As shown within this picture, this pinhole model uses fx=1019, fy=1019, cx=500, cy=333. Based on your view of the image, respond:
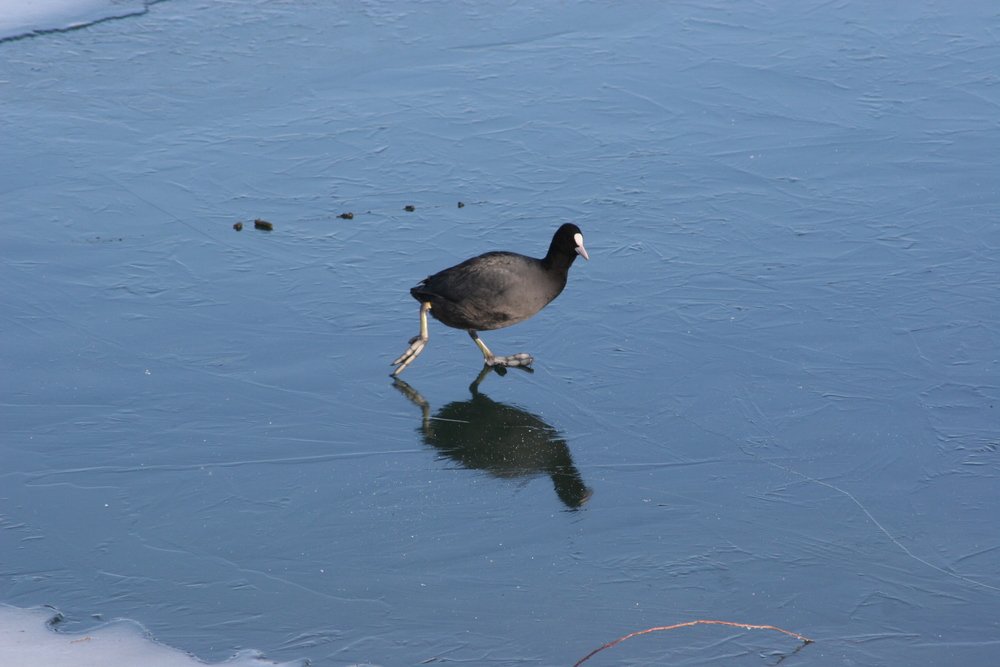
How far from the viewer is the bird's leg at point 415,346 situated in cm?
481

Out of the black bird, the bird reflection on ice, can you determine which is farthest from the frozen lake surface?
the black bird

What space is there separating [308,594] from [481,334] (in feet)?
7.61

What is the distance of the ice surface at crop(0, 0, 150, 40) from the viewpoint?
9.18 m

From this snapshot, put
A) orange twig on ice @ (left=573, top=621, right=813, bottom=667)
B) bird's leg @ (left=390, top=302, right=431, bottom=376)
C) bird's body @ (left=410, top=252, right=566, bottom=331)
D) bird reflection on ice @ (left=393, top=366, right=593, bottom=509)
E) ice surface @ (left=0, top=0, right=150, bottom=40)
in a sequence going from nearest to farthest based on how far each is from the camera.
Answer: orange twig on ice @ (left=573, top=621, right=813, bottom=667) < bird reflection on ice @ (left=393, top=366, right=593, bottom=509) < bird's body @ (left=410, top=252, right=566, bottom=331) < bird's leg @ (left=390, top=302, right=431, bottom=376) < ice surface @ (left=0, top=0, right=150, bottom=40)

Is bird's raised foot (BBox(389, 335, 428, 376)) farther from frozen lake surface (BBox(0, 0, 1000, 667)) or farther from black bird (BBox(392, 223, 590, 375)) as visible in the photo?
frozen lake surface (BBox(0, 0, 1000, 667))

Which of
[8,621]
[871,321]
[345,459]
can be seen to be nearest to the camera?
[8,621]

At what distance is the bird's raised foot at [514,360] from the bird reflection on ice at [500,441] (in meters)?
0.25

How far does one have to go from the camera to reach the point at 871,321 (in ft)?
16.5

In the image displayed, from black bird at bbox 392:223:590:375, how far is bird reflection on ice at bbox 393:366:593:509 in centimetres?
34

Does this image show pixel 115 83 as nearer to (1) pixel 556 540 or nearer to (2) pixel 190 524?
(2) pixel 190 524

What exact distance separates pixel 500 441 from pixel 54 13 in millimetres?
7418

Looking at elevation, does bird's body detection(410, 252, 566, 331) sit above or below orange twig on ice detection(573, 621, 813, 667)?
above

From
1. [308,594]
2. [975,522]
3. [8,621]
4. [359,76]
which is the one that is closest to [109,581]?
[8,621]

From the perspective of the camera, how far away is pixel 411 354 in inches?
190
